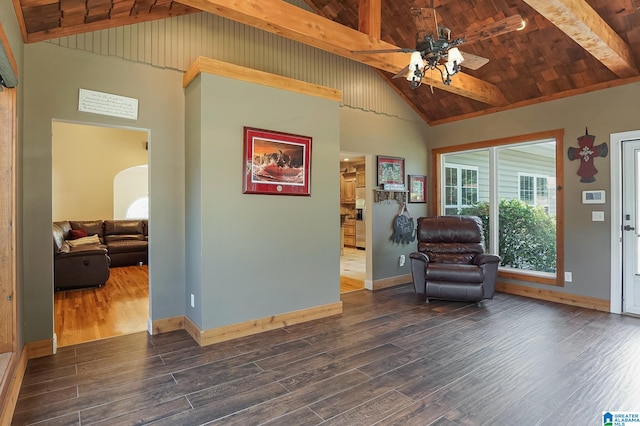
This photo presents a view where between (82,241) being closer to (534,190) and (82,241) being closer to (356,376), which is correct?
(356,376)

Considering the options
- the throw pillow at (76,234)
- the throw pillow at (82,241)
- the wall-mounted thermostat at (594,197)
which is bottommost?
the throw pillow at (82,241)

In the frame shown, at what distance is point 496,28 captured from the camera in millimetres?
2541

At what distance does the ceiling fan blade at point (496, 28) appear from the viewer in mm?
2391

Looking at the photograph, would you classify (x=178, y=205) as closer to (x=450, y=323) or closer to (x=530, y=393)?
(x=450, y=323)

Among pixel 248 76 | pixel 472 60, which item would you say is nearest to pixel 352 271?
pixel 248 76

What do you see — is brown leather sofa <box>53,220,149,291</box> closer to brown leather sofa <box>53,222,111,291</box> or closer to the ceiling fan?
brown leather sofa <box>53,222,111,291</box>

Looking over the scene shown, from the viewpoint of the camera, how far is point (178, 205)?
11.9 feet

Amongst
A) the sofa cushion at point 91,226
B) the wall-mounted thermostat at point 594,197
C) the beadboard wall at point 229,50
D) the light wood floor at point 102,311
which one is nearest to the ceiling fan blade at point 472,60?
the beadboard wall at point 229,50

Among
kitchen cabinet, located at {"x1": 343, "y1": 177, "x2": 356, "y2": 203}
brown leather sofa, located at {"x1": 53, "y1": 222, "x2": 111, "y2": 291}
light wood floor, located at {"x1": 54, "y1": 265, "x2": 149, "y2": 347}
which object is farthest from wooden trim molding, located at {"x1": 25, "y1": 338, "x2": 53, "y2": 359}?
kitchen cabinet, located at {"x1": 343, "y1": 177, "x2": 356, "y2": 203}

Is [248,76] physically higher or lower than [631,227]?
higher

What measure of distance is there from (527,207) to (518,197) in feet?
0.65

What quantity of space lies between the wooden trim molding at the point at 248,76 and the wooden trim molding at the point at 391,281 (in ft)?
9.42

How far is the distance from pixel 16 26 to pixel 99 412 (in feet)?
9.19

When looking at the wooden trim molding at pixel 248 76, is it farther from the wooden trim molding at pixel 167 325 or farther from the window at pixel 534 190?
the window at pixel 534 190
